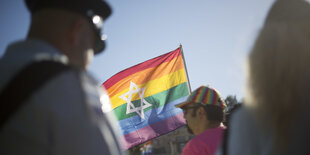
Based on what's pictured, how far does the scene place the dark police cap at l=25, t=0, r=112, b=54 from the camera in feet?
3.67

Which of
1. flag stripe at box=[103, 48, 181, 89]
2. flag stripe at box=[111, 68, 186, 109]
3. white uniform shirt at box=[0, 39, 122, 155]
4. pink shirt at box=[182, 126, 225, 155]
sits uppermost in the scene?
A: flag stripe at box=[103, 48, 181, 89]

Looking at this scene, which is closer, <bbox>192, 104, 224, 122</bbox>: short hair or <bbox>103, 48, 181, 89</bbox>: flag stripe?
<bbox>192, 104, 224, 122</bbox>: short hair

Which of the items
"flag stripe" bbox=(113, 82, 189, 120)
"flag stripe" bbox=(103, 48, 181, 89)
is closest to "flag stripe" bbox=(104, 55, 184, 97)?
"flag stripe" bbox=(103, 48, 181, 89)

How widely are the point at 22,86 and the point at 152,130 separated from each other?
4.48 metres

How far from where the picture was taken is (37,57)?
903 mm

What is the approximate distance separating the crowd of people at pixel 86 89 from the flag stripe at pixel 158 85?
4.26m

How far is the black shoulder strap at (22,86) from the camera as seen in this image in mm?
807

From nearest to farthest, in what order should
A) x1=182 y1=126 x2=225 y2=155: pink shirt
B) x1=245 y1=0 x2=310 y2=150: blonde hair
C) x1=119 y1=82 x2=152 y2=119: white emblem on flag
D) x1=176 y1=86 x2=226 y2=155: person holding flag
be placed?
1. x1=245 y1=0 x2=310 y2=150: blonde hair
2. x1=182 y1=126 x2=225 y2=155: pink shirt
3. x1=176 y1=86 x2=226 y2=155: person holding flag
4. x1=119 y1=82 x2=152 y2=119: white emblem on flag

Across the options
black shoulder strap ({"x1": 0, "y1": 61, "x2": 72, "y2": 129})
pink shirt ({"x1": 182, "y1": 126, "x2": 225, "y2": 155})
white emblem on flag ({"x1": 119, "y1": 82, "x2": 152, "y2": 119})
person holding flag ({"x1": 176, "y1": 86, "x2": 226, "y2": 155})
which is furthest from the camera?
white emblem on flag ({"x1": 119, "y1": 82, "x2": 152, "y2": 119})

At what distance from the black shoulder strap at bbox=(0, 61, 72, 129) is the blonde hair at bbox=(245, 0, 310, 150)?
0.83m

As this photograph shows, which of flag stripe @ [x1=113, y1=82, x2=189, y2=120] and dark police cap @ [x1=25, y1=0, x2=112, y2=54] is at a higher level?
dark police cap @ [x1=25, y1=0, x2=112, y2=54]

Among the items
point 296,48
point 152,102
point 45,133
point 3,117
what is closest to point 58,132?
point 45,133

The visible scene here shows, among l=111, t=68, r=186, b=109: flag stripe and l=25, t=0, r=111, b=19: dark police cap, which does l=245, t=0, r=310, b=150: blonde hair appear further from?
l=111, t=68, r=186, b=109: flag stripe

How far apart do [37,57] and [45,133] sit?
29 centimetres
